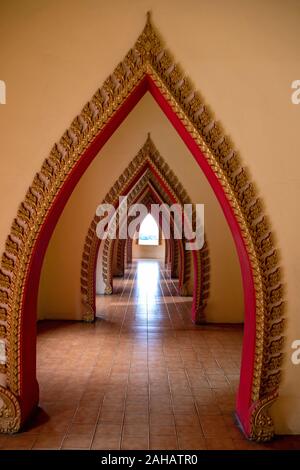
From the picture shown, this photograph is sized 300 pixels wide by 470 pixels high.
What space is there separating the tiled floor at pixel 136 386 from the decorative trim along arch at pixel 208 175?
13.9 inches

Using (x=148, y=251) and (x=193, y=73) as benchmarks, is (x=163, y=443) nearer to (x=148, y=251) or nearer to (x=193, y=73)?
(x=193, y=73)

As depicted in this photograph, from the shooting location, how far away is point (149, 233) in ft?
69.9

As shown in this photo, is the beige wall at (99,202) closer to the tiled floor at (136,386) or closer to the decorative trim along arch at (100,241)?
the decorative trim along arch at (100,241)

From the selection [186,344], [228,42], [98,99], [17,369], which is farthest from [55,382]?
[228,42]

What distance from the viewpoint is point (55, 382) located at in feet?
14.5

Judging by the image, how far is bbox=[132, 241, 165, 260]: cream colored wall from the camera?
2052cm

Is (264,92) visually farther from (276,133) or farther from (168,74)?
(168,74)

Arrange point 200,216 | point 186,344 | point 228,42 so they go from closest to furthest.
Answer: point 228,42 → point 186,344 → point 200,216

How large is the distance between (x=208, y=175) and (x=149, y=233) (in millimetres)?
17918

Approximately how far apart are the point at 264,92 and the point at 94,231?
4397 millimetres


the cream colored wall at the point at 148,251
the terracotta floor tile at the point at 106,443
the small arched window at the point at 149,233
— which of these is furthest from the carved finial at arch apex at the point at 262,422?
the small arched window at the point at 149,233

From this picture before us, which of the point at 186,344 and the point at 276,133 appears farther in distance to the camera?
the point at 186,344

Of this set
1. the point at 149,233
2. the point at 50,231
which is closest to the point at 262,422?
the point at 50,231

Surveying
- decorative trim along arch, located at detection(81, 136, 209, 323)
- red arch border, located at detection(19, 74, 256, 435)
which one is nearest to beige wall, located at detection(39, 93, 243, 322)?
decorative trim along arch, located at detection(81, 136, 209, 323)
